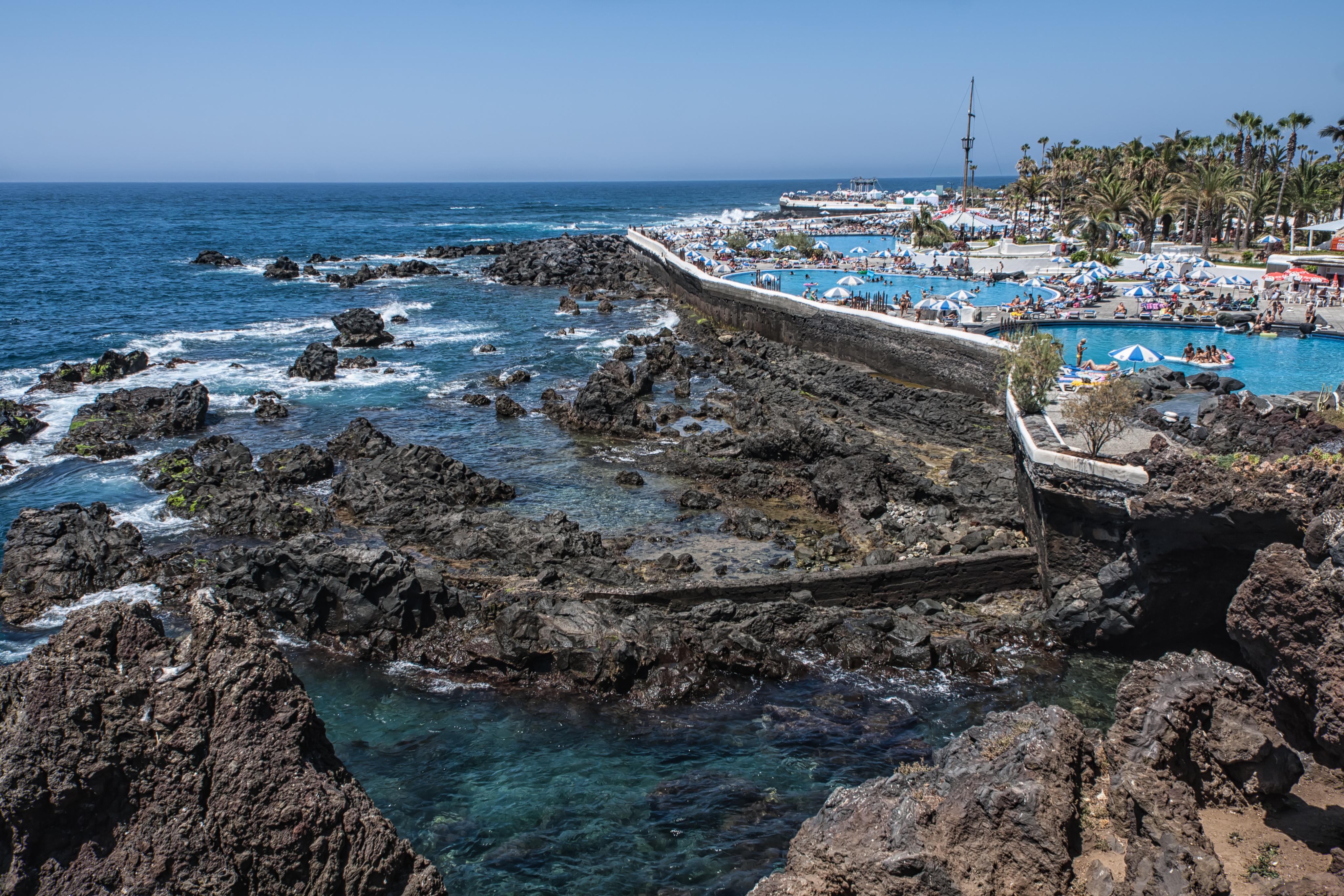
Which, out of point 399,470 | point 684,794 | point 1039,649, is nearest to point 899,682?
point 1039,649

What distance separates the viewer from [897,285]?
53156 mm

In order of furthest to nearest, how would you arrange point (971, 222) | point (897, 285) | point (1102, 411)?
point (971, 222), point (897, 285), point (1102, 411)

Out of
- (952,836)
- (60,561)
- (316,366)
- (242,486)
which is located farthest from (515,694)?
(316,366)

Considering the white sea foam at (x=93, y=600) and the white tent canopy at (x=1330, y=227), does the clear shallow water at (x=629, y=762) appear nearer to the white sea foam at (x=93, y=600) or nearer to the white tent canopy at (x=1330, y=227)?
the white sea foam at (x=93, y=600)

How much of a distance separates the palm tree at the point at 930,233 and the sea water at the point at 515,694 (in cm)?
2485

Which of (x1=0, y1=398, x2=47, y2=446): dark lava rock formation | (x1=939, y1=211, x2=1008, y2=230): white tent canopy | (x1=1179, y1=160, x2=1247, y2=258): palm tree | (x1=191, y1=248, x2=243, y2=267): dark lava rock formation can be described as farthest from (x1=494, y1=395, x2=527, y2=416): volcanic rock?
(x1=191, y1=248, x2=243, y2=267): dark lava rock formation

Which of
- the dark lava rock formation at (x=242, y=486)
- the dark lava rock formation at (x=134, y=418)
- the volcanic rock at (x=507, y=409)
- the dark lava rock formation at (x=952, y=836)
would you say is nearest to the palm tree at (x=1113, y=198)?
the volcanic rock at (x=507, y=409)

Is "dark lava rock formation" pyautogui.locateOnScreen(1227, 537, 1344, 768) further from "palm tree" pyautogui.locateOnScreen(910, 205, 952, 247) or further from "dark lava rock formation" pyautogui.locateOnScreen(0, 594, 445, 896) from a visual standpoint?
"palm tree" pyautogui.locateOnScreen(910, 205, 952, 247)

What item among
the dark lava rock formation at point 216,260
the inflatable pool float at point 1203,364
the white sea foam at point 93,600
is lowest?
the white sea foam at point 93,600

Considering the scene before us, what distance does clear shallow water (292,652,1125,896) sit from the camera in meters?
11.4

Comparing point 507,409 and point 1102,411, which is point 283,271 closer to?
point 507,409

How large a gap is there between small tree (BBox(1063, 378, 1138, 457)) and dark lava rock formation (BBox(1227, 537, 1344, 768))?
984cm

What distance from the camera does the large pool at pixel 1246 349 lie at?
98.0ft

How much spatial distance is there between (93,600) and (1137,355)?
29.8 m
